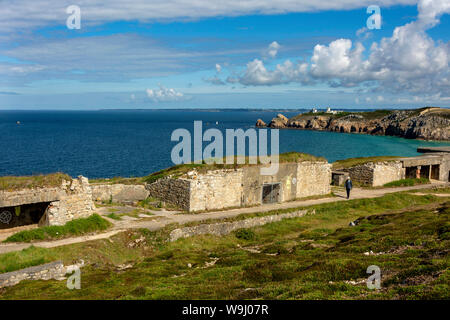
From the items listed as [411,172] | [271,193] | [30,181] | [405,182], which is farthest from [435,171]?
[30,181]

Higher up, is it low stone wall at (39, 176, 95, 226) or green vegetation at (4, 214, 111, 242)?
low stone wall at (39, 176, 95, 226)

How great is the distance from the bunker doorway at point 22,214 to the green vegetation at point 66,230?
190 cm

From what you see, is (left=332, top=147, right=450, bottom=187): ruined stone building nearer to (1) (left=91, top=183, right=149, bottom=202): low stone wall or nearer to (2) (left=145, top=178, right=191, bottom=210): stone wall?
(2) (left=145, top=178, right=191, bottom=210): stone wall

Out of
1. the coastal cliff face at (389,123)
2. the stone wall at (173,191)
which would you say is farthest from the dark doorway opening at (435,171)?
the coastal cliff face at (389,123)

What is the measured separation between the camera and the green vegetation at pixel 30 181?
1885 centimetres

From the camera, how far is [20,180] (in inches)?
765

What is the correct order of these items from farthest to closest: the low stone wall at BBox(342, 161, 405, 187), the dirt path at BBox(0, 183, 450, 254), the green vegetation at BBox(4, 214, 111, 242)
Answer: the low stone wall at BBox(342, 161, 405, 187) < the green vegetation at BBox(4, 214, 111, 242) < the dirt path at BBox(0, 183, 450, 254)

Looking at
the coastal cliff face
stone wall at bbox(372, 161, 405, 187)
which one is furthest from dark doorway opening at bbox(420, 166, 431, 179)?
the coastal cliff face

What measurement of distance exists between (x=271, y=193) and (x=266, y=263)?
15583mm

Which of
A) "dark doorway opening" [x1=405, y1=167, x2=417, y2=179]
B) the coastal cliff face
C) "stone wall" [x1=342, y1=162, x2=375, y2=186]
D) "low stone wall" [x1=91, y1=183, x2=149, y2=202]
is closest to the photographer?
"low stone wall" [x1=91, y1=183, x2=149, y2=202]

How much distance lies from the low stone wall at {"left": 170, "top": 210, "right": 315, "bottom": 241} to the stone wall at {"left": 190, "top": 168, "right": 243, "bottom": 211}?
9.39 ft

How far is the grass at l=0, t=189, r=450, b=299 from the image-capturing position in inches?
403

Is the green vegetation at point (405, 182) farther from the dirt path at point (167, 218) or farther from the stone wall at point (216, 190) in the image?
the stone wall at point (216, 190)

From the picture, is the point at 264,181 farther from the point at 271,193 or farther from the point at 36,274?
the point at 36,274
